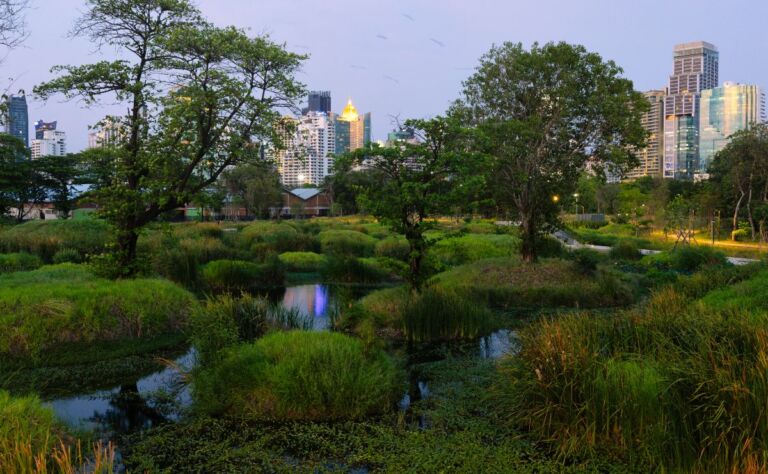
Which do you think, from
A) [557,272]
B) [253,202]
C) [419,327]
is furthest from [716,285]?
[253,202]

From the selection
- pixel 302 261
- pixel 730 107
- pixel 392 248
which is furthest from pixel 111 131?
pixel 730 107

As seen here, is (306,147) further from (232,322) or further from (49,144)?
(49,144)

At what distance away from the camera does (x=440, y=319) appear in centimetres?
1071

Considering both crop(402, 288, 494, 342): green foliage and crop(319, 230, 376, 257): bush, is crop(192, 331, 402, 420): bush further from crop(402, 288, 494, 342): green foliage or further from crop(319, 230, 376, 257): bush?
crop(319, 230, 376, 257): bush

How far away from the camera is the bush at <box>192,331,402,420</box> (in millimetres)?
6656

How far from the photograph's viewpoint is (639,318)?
7.47 metres

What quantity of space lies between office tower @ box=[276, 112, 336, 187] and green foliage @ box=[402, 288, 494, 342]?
3.13 m

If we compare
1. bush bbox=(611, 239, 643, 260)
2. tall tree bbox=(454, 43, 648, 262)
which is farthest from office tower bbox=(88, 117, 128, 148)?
bush bbox=(611, 239, 643, 260)

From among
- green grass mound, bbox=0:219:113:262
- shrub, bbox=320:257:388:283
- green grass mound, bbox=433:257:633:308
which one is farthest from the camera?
green grass mound, bbox=0:219:113:262

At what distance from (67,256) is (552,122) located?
15688mm

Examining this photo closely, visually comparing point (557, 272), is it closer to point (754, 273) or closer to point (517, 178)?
point (517, 178)

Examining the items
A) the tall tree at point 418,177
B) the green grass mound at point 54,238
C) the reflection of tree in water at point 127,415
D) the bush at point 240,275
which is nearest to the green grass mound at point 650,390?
the reflection of tree in water at point 127,415

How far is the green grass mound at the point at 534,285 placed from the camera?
47.5 ft

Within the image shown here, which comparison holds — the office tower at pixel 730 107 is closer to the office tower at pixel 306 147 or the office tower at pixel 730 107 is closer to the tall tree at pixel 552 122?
the office tower at pixel 306 147
